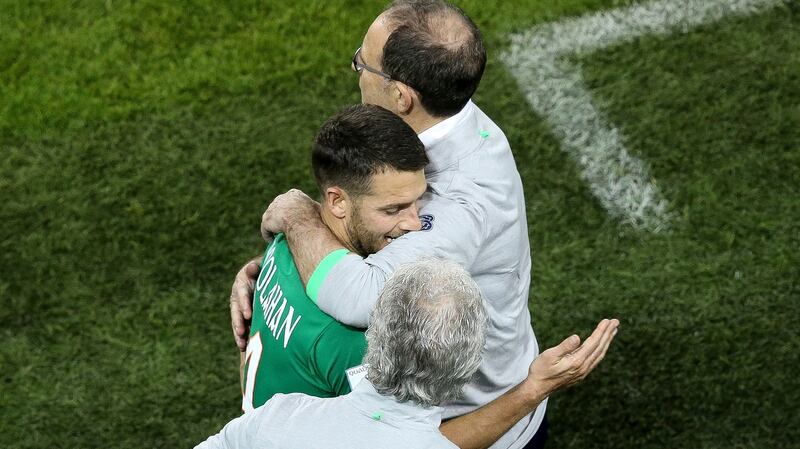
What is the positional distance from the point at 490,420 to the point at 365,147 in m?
0.83

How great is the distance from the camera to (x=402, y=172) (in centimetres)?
300

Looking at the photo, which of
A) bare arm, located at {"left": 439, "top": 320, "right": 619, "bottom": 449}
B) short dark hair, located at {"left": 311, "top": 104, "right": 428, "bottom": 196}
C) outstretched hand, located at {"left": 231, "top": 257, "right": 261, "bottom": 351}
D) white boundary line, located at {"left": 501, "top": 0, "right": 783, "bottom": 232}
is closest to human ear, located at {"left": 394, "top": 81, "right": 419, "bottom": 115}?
short dark hair, located at {"left": 311, "top": 104, "right": 428, "bottom": 196}

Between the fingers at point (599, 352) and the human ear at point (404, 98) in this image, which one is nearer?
the fingers at point (599, 352)

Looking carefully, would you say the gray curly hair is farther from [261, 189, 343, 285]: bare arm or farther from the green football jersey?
[261, 189, 343, 285]: bare arm

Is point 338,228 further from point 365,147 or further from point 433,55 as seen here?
point 433,55

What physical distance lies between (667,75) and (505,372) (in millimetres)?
3200

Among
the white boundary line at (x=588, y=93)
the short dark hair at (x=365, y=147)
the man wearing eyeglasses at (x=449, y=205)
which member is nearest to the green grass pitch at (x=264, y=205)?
the white boundary line at (x=588, y=93)

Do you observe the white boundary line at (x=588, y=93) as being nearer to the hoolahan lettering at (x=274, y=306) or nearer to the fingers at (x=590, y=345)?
the fingers at (x=590, y=345)

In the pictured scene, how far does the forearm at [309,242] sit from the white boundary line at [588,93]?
2767 millimetres

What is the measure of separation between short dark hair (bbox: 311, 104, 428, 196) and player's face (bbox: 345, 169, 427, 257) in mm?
24

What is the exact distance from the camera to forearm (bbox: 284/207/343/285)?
119 inches

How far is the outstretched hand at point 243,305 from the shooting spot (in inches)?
133

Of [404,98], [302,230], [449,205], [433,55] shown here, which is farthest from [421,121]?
[302,230]

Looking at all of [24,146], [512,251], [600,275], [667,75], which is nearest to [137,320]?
[24,146]
